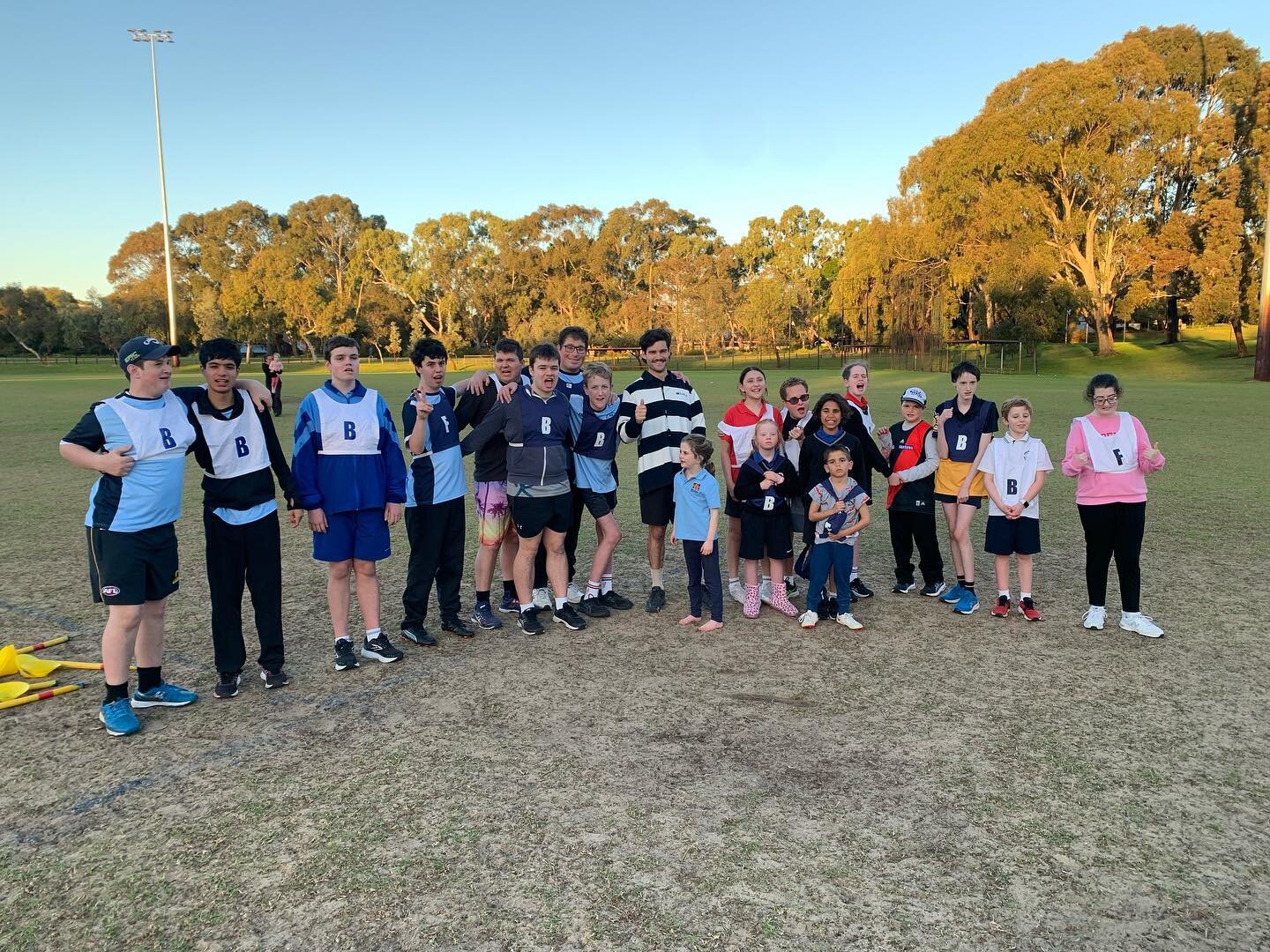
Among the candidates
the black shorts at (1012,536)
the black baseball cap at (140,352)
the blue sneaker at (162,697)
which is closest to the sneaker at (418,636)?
the blue sneaker at (162,697)

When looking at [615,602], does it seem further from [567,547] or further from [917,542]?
[917,542]

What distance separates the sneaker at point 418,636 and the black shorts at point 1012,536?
155 inches

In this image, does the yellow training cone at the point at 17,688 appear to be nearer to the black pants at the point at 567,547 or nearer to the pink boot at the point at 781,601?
the black pants at the point at 567,547

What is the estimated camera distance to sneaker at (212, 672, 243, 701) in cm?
459

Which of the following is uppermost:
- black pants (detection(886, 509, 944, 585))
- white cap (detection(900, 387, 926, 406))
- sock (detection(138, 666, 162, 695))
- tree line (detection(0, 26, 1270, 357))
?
tree line (detection(0, 26, 1270, 357))

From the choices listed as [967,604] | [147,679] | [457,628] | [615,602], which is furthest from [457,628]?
[967,604]

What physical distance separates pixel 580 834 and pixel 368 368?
65.8 m

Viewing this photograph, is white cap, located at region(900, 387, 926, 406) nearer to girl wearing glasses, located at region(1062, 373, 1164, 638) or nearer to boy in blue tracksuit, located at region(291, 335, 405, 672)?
girl wearing glasses, located at region(1062, 373, 1164, 638)

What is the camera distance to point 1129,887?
2.86m

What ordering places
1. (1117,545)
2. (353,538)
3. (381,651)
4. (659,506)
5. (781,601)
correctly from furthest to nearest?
(659,506)
(781,601)
(1117,545)
(381,651)
(353,538)

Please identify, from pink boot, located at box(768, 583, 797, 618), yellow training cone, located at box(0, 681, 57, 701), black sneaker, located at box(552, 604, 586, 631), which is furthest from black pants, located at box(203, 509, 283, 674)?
pink boot, located at box(768, 583, 797, 618)

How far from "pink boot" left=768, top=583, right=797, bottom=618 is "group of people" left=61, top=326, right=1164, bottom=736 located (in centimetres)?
2

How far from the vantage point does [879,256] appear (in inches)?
1946

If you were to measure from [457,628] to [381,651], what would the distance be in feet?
2.13
